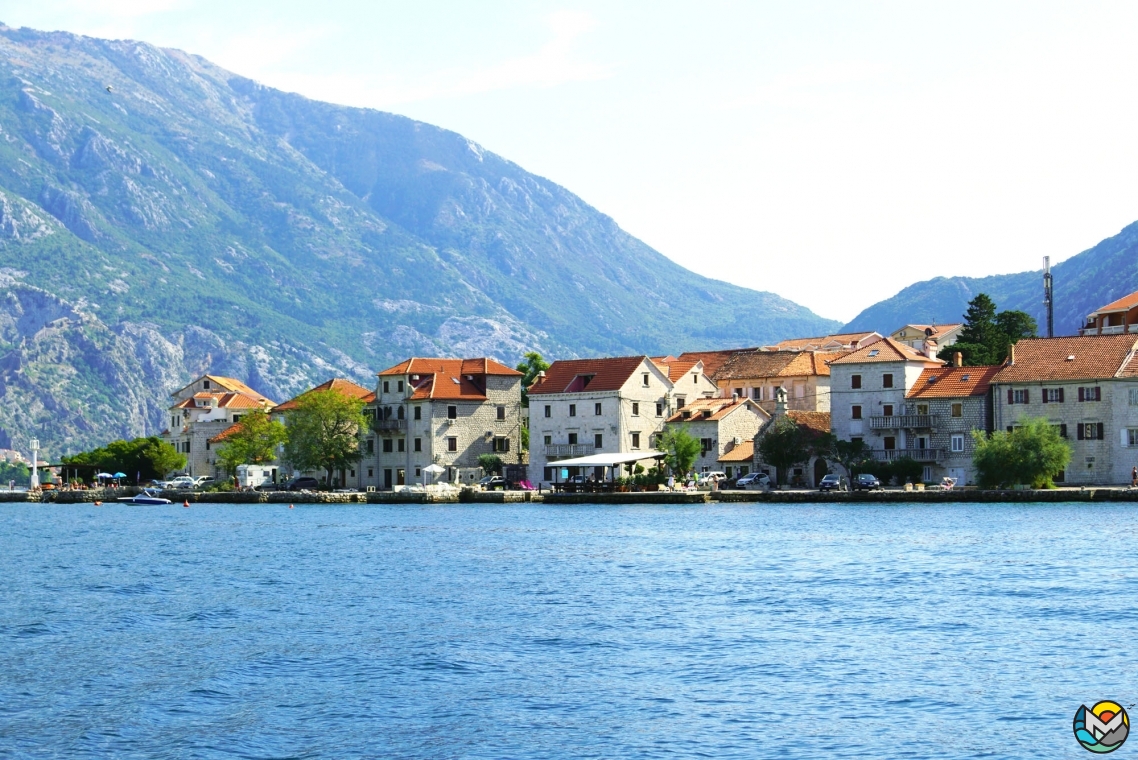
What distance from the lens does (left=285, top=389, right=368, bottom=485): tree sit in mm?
113375

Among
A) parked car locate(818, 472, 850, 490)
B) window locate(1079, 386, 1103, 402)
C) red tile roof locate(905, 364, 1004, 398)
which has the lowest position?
parked car locate(818, 472, 850, 490)

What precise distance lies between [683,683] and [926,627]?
29.5 feet

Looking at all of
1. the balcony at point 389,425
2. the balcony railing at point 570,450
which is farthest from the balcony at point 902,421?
the balcony at point 389,425

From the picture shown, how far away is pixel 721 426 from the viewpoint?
103250mm

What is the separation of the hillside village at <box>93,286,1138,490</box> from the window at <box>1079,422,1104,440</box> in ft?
0.20

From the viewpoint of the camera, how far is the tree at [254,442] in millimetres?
123675

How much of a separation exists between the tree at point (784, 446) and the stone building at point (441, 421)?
988 inches

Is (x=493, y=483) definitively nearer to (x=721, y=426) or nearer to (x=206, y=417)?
(x=721, y=426)

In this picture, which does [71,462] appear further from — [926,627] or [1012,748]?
[1012,748]

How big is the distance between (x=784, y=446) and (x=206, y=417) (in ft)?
223

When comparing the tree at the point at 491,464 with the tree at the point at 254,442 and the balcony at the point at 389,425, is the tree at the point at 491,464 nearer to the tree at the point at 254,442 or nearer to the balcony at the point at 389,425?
the balcony at the point at 389,425

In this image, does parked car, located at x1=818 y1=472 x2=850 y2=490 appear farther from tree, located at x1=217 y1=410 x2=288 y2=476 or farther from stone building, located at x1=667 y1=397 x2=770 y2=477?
tree, located at x1=217 y1=410 x2=288 y2=476

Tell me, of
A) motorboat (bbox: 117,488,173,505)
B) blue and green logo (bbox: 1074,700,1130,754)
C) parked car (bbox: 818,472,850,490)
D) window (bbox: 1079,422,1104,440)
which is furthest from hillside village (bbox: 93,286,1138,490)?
blue and green logo (bbox: 1074,700,1130,754)

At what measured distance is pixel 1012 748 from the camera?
23.1m
